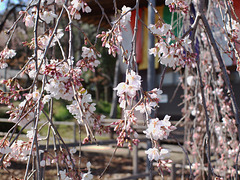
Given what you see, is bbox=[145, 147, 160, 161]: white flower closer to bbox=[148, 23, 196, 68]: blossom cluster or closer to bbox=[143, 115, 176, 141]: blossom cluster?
bbox=[143, 115, 176, 141]: blossom cluster

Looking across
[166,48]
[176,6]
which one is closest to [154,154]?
[166,48]

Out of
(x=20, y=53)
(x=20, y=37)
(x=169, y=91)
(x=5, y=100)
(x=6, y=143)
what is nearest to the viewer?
(x=6, y=143)

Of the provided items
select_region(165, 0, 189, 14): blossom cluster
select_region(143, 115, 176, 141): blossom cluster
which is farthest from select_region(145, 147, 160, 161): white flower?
select_region(165, 0, 189, 14): blossom cluster

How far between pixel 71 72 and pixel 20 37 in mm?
2851

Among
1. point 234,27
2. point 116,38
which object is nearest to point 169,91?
point 234,27

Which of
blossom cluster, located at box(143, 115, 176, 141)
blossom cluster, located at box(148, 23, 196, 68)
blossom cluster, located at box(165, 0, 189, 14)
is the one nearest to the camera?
blossom cluster, located at box(143, 115, 176, 141)

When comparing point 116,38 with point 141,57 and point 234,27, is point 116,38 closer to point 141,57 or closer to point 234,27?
point 234,27

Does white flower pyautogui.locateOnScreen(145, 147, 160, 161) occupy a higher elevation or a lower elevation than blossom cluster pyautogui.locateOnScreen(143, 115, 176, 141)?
lower

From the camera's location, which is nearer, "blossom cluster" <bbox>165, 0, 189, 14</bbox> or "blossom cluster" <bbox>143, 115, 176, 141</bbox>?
"blossom cluster" <bbox>143, 115, 176, 141</bbox>

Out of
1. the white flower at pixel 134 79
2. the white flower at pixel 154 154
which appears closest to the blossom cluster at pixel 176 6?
the white flower at pixel 134 79

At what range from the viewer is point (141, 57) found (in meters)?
5.07

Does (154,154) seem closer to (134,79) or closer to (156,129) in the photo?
(156,129)

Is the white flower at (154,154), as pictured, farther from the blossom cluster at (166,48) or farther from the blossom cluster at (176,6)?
the blossom cluster at (176,6)

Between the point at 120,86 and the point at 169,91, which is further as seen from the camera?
the point at 169,91
